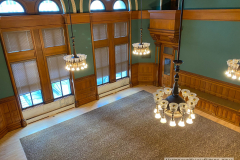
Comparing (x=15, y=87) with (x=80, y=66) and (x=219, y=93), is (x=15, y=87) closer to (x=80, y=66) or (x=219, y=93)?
(x=80, y=66)

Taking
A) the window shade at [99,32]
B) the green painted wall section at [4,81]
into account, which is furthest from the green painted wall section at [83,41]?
the green painted wall section at [4,81]

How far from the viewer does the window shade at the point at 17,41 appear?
17.7 ft

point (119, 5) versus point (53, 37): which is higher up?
point (119, 5)

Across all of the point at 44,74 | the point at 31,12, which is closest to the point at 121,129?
the point at 44,74

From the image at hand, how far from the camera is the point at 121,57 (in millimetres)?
8305

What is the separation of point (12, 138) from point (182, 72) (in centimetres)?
658

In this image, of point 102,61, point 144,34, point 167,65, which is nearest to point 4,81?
point 102,61

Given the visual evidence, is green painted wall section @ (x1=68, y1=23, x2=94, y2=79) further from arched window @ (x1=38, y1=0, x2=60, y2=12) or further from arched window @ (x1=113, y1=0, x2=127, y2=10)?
arched window @ (x1=113, y1=0, x2=127, y2=10)

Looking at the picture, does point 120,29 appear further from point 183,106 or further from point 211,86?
point 183,106

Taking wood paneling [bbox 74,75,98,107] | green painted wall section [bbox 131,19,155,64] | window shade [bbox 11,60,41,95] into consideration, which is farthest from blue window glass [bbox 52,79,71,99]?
green painted wall section [bbox 131,19,155,64]

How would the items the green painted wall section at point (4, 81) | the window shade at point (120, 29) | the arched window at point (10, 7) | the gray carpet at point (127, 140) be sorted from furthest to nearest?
1. the window shade at point (120, 29)
2. the green painted wall section at point (4, 81)
3. the arched window at point (10, 7)
4. the gray carpet at point (127, 140)

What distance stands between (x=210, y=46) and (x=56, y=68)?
5560mm

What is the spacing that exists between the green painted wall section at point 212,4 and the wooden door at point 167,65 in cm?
191

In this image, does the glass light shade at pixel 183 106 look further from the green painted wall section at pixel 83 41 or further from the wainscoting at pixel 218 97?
the green painted wall section at pixel 83 41
